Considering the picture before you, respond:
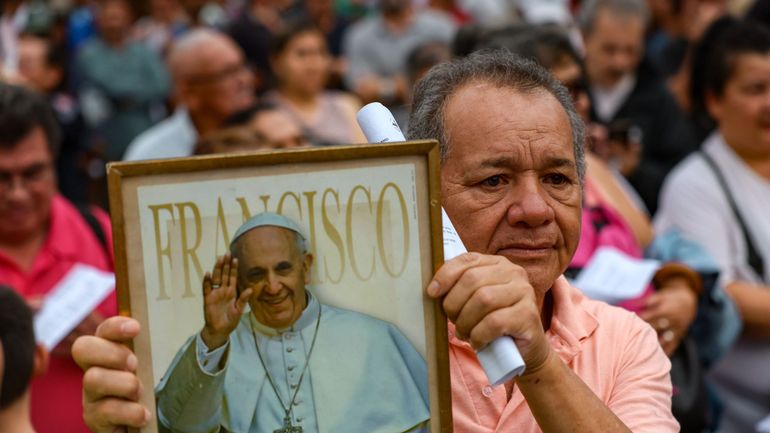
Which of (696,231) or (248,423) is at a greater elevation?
(696,231)

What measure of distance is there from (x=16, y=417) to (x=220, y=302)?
4.80 ft

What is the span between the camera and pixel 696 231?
4.38m

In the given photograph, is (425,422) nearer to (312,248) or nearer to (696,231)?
(312,248)

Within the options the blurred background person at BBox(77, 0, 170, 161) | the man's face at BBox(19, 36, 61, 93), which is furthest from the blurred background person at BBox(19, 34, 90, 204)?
the blurred background person at BBox(77, 0, 170, 161)

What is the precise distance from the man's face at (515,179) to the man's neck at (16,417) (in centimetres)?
142

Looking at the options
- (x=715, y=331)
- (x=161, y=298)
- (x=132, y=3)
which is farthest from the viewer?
(x=132, y=3)

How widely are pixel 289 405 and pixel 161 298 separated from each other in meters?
0.24

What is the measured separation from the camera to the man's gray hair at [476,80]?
207 centimetres

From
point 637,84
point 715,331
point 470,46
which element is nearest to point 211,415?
point 715,331

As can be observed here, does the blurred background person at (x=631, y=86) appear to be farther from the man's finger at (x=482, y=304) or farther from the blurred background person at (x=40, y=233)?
the man's finger at (x=482, y=304)

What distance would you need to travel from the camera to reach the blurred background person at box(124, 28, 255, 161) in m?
5.89

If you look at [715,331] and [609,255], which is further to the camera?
[715,331]

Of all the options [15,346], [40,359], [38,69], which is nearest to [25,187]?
[40,359]

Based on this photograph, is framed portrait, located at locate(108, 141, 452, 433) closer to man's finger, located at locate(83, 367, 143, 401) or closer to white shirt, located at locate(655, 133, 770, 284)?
man's finger, located at locate(83, 367, 143, 401)
